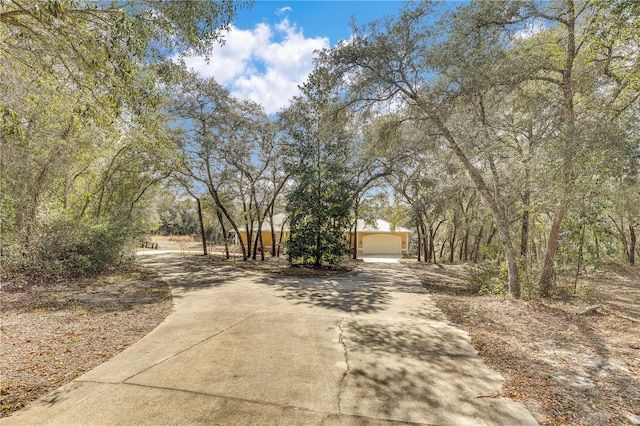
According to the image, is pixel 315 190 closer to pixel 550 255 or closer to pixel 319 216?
pixel 319 216

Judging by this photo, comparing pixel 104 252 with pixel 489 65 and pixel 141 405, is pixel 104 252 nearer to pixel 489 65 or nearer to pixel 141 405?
pixel 141 405

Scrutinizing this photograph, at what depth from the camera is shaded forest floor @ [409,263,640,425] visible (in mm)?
2805

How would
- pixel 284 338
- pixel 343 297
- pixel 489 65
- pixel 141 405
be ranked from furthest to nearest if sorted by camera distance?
pixel 343 297, pixel 489 65, pixel 284 338, pixel 141 405

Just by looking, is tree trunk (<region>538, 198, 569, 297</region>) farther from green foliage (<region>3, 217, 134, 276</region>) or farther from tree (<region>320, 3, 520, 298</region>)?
green foliage (<region>3, 217, 134, 276</region>)

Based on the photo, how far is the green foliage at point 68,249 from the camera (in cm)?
853

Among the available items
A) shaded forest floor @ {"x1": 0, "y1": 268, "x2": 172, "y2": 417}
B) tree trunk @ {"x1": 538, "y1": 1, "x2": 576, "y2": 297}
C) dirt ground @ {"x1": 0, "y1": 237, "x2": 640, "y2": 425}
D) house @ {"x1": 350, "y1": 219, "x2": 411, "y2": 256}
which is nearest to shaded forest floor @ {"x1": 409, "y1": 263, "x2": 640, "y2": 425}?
dirt ground @ {"x1": 0, "y1": 237, "x2": 640, "y2": 425}

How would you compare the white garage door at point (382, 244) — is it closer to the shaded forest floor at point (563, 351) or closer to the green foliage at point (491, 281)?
the green foliage at point (491, 281)

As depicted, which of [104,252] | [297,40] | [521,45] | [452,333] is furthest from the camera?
[104,252]

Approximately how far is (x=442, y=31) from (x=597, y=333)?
6827 millimetres

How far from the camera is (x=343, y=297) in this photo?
24.7 ft

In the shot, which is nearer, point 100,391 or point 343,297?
point 100,391

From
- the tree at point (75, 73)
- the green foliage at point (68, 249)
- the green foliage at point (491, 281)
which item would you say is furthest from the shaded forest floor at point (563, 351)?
the green foliage at point (68, 249)

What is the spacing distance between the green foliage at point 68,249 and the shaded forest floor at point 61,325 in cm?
56

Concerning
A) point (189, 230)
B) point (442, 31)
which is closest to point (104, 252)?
point (442, 31)
